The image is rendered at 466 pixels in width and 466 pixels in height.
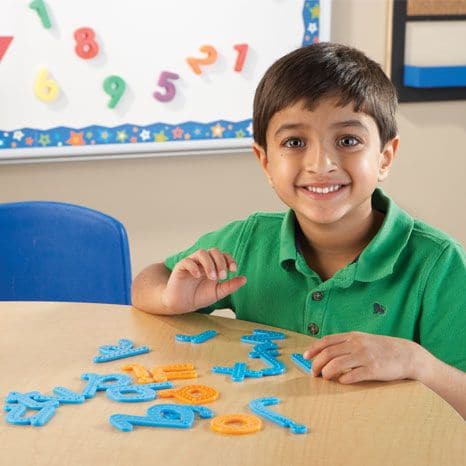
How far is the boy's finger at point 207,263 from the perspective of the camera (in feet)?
4.50

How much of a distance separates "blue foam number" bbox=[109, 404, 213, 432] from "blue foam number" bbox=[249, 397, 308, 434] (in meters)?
0.05

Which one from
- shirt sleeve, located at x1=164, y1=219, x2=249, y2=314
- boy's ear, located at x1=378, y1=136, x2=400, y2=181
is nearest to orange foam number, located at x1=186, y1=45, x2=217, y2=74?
shirt sleeve, located at x1=164, y1=219, x2=249, y2=314

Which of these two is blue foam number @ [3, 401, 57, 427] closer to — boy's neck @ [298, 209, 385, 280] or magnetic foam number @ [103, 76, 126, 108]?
boy's neck @ [298, 209, 385, 280]

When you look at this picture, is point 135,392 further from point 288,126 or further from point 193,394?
point 288,126

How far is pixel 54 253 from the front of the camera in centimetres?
196

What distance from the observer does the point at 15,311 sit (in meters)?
1.45

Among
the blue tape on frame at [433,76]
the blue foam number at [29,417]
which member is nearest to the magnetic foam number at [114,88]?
the blue tape on frame at [433,76]

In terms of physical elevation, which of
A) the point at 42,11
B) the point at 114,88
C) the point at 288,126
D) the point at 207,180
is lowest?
the point at 207,180

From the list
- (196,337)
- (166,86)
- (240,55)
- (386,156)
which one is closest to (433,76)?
(240,55)

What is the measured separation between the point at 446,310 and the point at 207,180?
5.01 ft

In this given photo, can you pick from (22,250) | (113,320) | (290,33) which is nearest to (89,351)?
(113,320)

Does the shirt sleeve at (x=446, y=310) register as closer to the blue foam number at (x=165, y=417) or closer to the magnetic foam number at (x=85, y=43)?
the blue foam number at (x=165, y=417)

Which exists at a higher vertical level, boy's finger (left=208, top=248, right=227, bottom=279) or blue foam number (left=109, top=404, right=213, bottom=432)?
boy's finger (left=208, top=248, right=227, bottom=279)

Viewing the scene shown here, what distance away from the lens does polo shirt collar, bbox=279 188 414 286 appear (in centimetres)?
143
